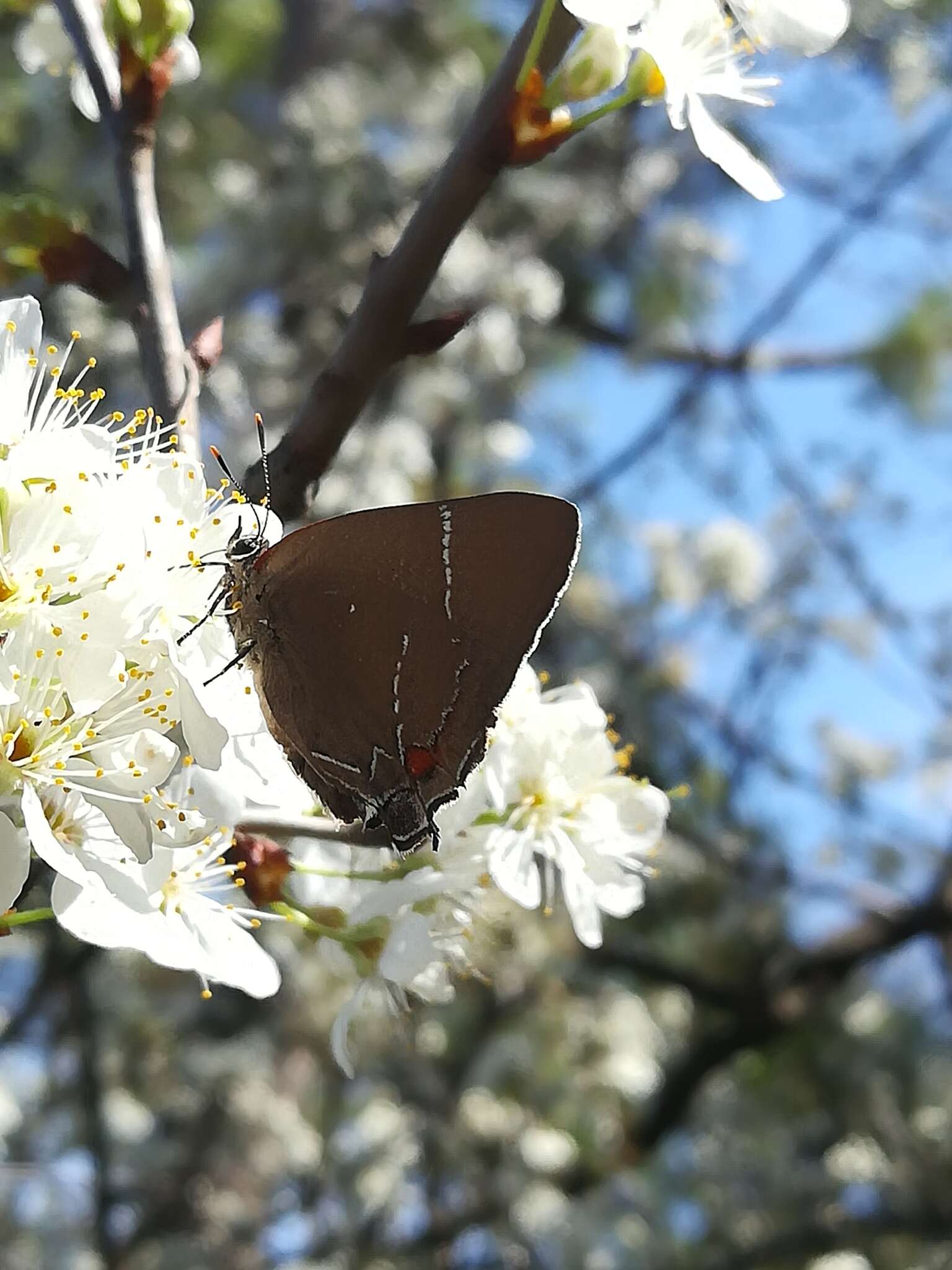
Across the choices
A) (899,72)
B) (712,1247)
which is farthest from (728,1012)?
(899,72)

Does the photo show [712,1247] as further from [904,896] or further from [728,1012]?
[904,896]

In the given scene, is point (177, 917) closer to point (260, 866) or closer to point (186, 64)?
point (260, 866)

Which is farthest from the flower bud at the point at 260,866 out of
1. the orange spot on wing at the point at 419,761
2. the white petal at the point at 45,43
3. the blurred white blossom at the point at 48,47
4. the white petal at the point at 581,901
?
the white petal at the point at 45,43

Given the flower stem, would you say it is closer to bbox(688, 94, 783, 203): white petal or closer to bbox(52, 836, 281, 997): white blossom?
bbox(688, 94, 783, 203): white petal

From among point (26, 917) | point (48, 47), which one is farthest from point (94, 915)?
point (48, 47)

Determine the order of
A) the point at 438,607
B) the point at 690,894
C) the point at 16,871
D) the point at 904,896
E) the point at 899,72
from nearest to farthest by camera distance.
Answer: the point at 16,871
the point at 438,607
the point at 904,896
the point at 690,894
the point at 899,72

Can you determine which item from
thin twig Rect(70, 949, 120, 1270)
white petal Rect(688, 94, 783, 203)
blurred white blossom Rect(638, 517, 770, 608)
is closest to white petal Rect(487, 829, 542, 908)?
white petal Rect(688, 94, 783, 203)

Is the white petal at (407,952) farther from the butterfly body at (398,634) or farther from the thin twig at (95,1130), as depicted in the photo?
the thin twig at (95,1130)
